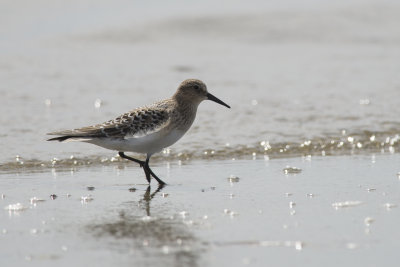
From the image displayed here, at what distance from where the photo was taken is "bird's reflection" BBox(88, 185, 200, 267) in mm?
4969

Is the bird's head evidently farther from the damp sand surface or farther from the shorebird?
the damp sand surface

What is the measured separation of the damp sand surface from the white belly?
0.35 meters

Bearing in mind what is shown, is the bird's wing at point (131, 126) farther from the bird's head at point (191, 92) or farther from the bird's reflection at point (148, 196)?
the bird's reflection at point (148, 196)

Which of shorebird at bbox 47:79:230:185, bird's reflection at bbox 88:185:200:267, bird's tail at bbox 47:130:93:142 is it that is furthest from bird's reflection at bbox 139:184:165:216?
bird's tail at bbox 47:130:93:142

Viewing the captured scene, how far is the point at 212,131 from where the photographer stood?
10.1m

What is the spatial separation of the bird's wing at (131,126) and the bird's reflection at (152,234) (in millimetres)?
1072

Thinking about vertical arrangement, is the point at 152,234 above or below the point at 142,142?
below

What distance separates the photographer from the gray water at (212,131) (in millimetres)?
5391

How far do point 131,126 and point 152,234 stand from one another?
2257mm

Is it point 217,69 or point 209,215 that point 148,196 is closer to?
point 209,215

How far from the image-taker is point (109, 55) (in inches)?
596

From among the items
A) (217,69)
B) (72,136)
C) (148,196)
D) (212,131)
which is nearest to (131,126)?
(72,136)

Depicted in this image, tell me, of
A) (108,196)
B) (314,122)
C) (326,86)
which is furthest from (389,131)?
(108,196)

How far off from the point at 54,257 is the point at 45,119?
5.63 meters
